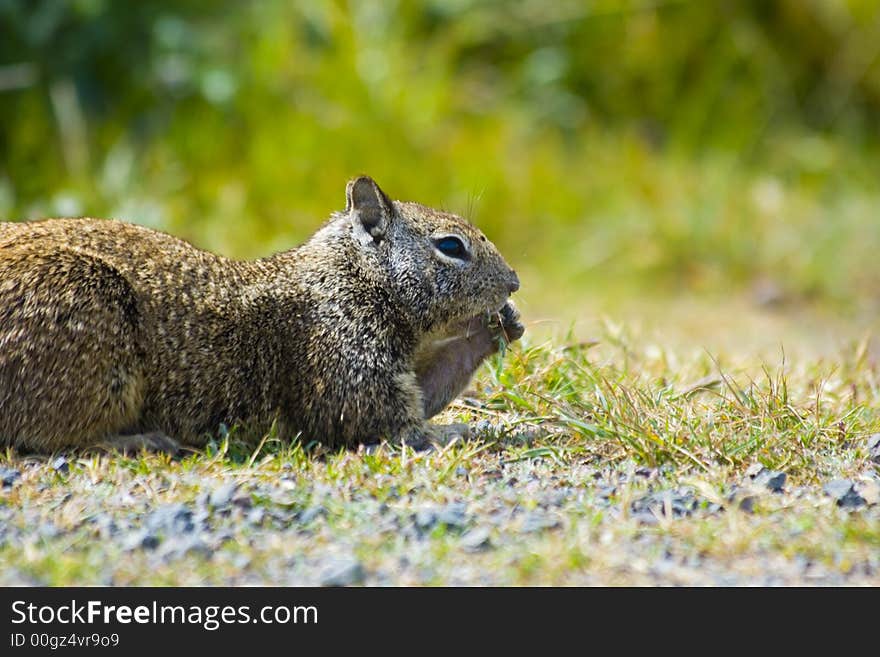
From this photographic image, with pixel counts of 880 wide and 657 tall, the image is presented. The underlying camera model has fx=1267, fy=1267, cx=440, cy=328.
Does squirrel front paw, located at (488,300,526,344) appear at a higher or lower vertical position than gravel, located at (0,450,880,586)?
higher

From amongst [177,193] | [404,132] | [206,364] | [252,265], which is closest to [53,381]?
[206,364]

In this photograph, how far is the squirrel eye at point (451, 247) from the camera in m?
5.30

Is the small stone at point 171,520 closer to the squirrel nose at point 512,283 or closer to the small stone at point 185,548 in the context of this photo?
the small stone at point 185,548

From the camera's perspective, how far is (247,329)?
202 inches

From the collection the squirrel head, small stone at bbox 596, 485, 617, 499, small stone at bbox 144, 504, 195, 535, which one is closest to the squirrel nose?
the squirrel head

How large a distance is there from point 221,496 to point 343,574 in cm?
76

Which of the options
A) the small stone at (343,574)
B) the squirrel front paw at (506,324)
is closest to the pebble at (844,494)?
the squirrel front paw at (506,324)

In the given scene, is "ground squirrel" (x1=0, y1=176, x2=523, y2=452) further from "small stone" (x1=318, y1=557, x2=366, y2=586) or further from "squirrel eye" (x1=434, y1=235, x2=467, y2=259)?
"small stone" (x1=318, y1=557, x2=366, y2=586)

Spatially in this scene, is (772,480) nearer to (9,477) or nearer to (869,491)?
(869,491)

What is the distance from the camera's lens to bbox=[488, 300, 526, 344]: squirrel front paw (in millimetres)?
5305

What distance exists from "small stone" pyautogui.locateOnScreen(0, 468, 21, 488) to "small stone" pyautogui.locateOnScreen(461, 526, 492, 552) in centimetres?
168

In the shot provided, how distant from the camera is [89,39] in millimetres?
9047

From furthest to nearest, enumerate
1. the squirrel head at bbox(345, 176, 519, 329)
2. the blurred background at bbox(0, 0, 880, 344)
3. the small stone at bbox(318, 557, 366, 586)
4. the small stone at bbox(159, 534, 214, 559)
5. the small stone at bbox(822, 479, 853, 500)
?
1. the blurred background at bbox(0, 0, 880, 344)
2. the squirrel head at bbox(345, 176, 519, 329)
3. the small stone at bbox(822, 479, 853, 500)
4. the small stone at bbox(159, 534, 214, 559)
5. the small stone at bbox(318, 557, 366, 586)
